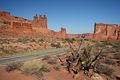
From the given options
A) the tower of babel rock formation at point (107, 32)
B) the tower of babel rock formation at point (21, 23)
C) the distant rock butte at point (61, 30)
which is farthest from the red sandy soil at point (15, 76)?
the tower of babel rock formation at point (107, 32)

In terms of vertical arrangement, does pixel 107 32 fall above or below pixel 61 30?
below

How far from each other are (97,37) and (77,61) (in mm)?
80313

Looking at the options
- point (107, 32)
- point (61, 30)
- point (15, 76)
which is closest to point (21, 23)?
point (61, 30)

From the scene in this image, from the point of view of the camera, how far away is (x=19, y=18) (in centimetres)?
7706

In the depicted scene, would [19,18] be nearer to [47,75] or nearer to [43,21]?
[43,21]

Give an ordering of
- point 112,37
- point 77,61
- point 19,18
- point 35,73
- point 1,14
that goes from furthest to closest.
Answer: point 112,37
point 19,18
point 1,14
point 77,61
point 35,73

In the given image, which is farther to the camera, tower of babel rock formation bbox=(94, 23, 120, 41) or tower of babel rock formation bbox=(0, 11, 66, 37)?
tower of babel rock formation bbox=(94, 23, 120, 41)

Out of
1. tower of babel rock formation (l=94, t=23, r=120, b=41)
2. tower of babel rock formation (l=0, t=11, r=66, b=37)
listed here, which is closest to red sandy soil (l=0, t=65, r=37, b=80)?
tower of babel rock formation (l=0, t=11, r=66, b=37)

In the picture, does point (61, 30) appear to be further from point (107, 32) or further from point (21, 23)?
point (21, 23)

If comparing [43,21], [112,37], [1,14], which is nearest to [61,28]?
[43,21]

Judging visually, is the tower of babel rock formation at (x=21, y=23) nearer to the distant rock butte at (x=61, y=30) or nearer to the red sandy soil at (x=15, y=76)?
the distant rock butte at (x=61, y=30)

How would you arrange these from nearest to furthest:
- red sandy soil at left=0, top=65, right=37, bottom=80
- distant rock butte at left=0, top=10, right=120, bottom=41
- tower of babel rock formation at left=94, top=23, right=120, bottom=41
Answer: red sandy soil at left=0, top=65, right=37, bottom=80
distant rock butte at left=0, top=10, right=120, bottom=41
tower of babel rock formation at left=94, top=23, right=120, bottom=41

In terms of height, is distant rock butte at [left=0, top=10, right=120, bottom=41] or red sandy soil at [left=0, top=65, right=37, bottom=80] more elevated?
distant rock butte at [left=0, top=10, right=120, bottom=41]

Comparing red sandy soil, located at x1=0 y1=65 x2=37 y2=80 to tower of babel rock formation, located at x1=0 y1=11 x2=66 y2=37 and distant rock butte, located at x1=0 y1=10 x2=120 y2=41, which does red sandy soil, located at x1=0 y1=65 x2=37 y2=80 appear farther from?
distant rock butte, located at x1=0 y1=10 x2=120 y2=41
